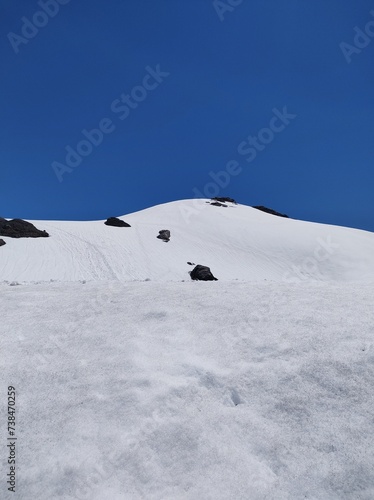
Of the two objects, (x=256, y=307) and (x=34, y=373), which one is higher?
(x=256, y=307)

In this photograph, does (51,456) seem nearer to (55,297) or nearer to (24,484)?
(24,484)

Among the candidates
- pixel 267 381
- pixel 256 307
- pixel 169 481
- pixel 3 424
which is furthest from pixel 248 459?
pixel 256 307

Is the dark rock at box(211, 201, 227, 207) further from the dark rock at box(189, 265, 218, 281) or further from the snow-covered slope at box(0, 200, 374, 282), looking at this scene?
the dark rock at box(189, 265, 218, 281)

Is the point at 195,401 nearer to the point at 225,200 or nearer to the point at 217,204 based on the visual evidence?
the point at 217,204

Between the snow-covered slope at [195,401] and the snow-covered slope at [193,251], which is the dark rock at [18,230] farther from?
the snow-covered slope at [195,401]

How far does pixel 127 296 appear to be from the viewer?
8211 millimetres

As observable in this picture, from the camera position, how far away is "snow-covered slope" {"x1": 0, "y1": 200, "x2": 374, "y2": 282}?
24594 millimetres

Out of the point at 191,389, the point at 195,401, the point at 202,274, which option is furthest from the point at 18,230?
the point at 195,401

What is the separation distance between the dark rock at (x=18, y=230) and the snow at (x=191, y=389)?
2317cm

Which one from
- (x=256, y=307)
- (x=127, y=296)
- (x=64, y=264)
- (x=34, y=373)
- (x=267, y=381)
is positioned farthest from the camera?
(x=64, y=264)

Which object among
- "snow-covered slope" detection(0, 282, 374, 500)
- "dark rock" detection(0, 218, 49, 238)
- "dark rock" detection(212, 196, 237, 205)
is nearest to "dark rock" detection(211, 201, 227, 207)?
"dark rock" detection(212, 196, 237, 205)

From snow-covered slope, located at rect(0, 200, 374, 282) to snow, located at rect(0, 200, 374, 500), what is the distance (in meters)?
14.6

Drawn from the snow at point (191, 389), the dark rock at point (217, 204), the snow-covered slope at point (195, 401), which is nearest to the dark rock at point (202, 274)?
the snow at point (191, 389)

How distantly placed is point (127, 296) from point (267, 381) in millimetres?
4339
